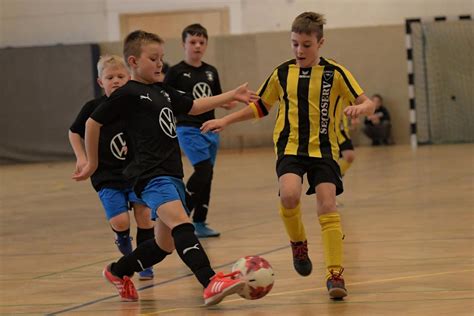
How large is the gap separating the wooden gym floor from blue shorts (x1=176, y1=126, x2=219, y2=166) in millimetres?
732

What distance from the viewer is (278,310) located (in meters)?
5.11

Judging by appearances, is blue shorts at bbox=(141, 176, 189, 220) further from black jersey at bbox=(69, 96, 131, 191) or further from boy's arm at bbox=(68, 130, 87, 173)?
black jersey at bbox=(69, 96, 131, 191)

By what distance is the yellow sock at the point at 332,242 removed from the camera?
5.36 meters

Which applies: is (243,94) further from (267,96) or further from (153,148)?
(153,148)

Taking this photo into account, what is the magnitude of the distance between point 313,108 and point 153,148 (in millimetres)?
1009

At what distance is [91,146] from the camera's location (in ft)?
17.9

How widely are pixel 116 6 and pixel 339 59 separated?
5.24m

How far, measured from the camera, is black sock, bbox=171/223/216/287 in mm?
5078

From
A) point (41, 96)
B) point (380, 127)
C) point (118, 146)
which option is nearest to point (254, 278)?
point (118, 146)

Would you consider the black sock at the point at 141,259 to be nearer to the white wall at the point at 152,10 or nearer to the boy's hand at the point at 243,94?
the boy's hand at the point at 243,94

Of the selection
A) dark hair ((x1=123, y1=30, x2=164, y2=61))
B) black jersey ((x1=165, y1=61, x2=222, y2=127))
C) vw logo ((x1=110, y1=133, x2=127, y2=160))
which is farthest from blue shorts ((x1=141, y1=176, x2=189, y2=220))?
black jersey ((x1=165, y1=61, x2=222, y2=127))

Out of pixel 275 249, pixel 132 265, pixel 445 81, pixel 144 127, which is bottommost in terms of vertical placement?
pixel 275 249

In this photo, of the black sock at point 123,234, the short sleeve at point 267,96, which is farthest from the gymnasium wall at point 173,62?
the short sleeve at point 267,96

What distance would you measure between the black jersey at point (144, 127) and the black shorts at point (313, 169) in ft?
2.12
